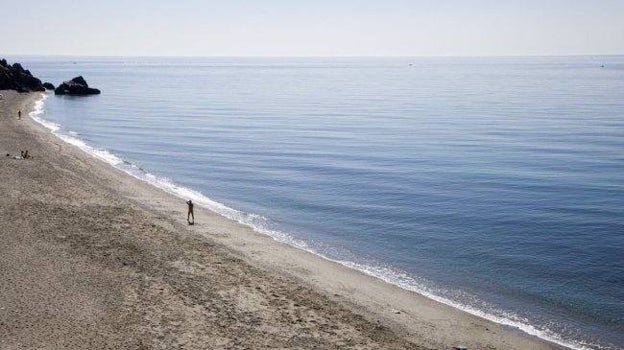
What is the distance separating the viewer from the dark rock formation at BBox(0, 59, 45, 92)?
12444 cm

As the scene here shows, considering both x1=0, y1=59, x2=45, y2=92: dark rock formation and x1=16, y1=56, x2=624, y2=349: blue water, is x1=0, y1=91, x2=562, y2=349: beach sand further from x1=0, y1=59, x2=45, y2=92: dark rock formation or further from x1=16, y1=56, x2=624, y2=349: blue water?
x1=0, y1=59, x2=45, y2=92: dark rock formation


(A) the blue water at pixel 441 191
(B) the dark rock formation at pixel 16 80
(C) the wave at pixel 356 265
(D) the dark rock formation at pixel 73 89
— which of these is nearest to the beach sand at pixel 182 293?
(C) the wave at pixel 356 265

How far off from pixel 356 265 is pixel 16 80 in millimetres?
129012

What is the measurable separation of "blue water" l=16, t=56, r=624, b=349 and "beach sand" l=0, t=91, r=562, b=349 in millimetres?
2702

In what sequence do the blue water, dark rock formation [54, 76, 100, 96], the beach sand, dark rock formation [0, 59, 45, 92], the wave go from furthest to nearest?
dark rock formation [54, 76, 100, 96]
dark rock formation [0, 59, 45, 92]
the blue water
the wave
the beach sand

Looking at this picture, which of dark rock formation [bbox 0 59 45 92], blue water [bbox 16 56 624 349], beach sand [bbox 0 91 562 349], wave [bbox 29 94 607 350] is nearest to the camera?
beach sand [bbox 0 91 562 349]

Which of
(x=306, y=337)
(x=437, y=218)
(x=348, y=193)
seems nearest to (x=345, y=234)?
(x=437, y=218)

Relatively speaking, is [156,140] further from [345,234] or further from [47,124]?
[345,234]

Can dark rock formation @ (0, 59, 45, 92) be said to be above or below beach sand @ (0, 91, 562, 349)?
above

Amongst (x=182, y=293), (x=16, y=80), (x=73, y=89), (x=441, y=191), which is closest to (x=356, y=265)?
(x=182, y=293)

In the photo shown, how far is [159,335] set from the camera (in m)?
17.4

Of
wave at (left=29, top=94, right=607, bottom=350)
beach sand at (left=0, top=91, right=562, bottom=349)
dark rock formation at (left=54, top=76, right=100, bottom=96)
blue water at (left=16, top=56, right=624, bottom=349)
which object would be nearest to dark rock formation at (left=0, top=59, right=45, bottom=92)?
dark rock formation at (left=54, top=76, right=100, bottom=96)

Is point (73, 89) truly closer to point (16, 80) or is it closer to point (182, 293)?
point (16, 80)

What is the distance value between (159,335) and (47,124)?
68393mm
